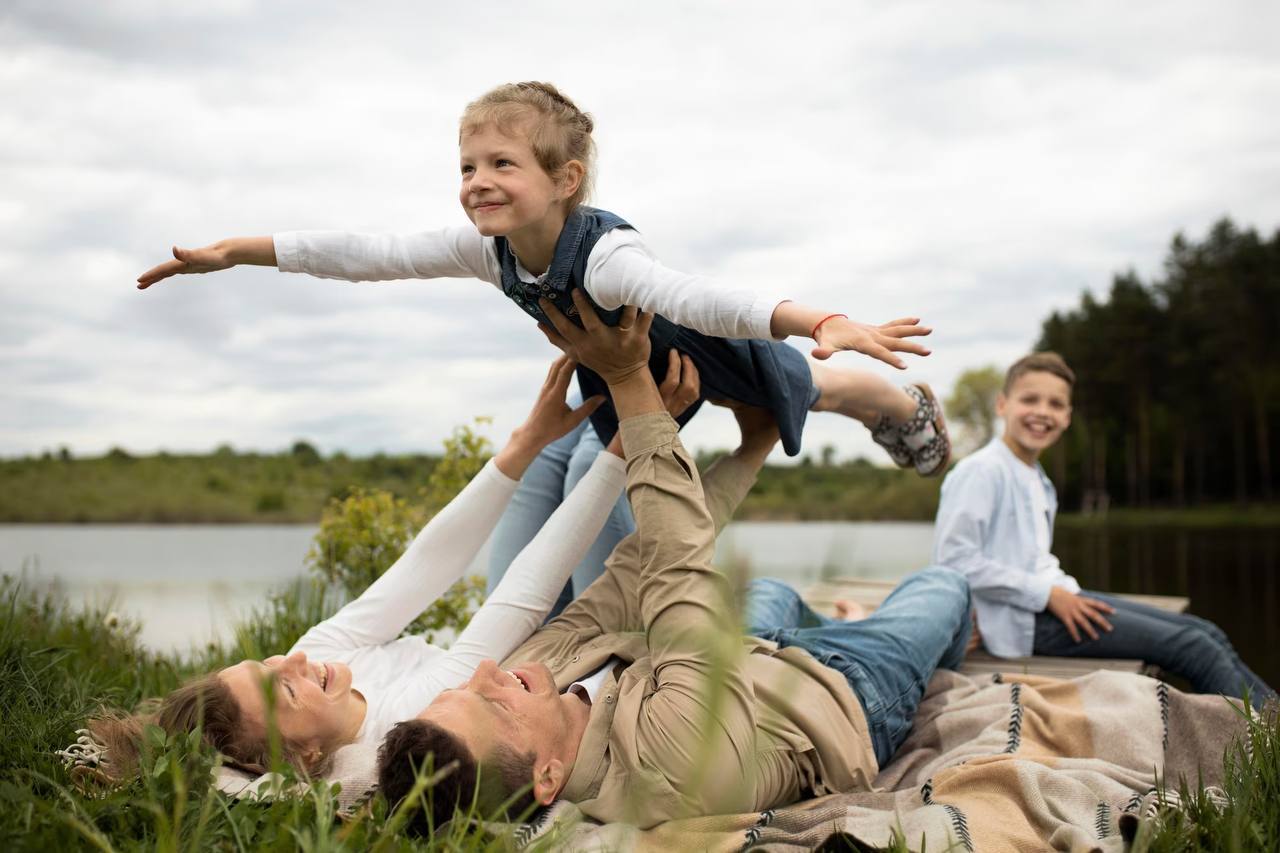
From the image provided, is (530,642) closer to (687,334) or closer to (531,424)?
(531,424)

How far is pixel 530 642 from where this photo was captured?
9.33 ft

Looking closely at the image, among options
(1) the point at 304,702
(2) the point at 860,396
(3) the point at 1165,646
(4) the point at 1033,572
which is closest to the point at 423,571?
(1) the point at 304,702

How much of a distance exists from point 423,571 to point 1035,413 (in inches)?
114

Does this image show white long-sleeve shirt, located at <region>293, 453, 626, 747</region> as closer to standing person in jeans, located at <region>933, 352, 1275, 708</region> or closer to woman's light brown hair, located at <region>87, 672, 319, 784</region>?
woman's light brown hair, located at <region>87, 672, 319, 784</region>

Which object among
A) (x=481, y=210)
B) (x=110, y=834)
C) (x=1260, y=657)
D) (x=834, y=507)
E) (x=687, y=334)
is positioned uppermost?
(x=481, y=210)

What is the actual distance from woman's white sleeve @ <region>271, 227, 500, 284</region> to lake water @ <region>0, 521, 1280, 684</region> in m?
1.38

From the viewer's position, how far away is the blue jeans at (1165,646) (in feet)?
13.2

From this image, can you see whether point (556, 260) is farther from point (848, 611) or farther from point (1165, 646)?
point (1165, 646)

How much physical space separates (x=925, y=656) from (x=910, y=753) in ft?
1.15

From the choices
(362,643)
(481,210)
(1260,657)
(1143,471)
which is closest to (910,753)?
(362,643)

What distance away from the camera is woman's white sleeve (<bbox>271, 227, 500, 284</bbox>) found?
294cm

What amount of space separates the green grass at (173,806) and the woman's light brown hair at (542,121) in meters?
1.68

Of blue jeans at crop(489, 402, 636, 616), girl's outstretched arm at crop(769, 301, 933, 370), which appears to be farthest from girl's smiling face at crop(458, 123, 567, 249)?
blue jeans at crop(489, 402, 636, 616)

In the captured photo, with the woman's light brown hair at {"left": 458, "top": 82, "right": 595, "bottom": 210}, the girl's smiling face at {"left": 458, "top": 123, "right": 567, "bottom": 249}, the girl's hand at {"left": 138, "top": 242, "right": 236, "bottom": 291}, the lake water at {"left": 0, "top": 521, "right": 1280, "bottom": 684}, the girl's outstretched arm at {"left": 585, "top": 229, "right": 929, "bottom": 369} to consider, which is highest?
the woman's light brown hair at {"left": 458, "top": 82, "right": 595, "bottom": 210}
